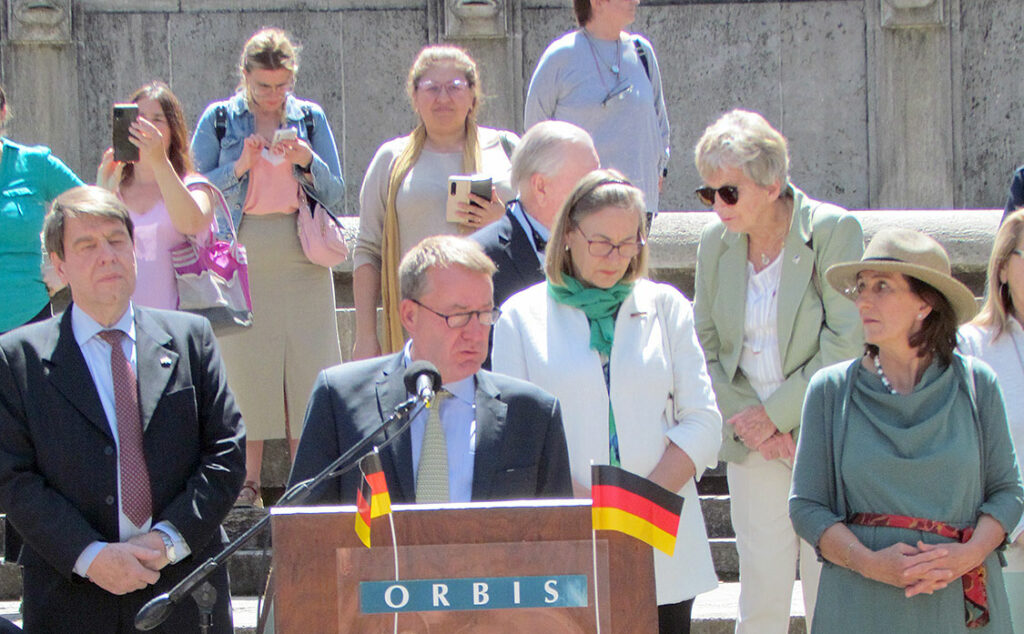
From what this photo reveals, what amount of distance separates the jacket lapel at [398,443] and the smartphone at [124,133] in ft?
8.38

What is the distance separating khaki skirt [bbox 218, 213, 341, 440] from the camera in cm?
649

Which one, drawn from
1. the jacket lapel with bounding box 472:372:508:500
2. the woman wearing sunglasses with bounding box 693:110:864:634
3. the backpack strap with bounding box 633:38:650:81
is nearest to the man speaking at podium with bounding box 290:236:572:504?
the jacket lapel with bounding box 472:372:508:500

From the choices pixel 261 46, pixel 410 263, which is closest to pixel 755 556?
pixel 410 263

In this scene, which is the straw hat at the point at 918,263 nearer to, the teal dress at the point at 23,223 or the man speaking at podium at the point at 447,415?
the man speaking at podium at the point at 447,415

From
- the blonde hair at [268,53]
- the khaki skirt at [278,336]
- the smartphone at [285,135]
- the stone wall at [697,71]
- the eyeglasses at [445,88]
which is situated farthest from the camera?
the stone wall at [697,71]

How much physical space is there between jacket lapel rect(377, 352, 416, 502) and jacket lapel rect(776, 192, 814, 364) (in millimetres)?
1727

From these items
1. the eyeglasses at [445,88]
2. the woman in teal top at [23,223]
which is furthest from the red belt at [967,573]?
the woman in teal top at [23,223]

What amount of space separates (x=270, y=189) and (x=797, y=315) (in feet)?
8.26

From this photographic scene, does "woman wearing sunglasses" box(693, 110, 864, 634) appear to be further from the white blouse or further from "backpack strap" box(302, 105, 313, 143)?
"backpack strap" box(302, 105, 313, 143)

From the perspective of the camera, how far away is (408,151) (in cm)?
589

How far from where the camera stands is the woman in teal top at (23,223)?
5.88 meters

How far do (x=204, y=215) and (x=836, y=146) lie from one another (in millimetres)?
5025

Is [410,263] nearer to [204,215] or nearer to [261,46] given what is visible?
[204,215]

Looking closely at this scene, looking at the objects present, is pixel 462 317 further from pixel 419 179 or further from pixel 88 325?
pixel 419 179
